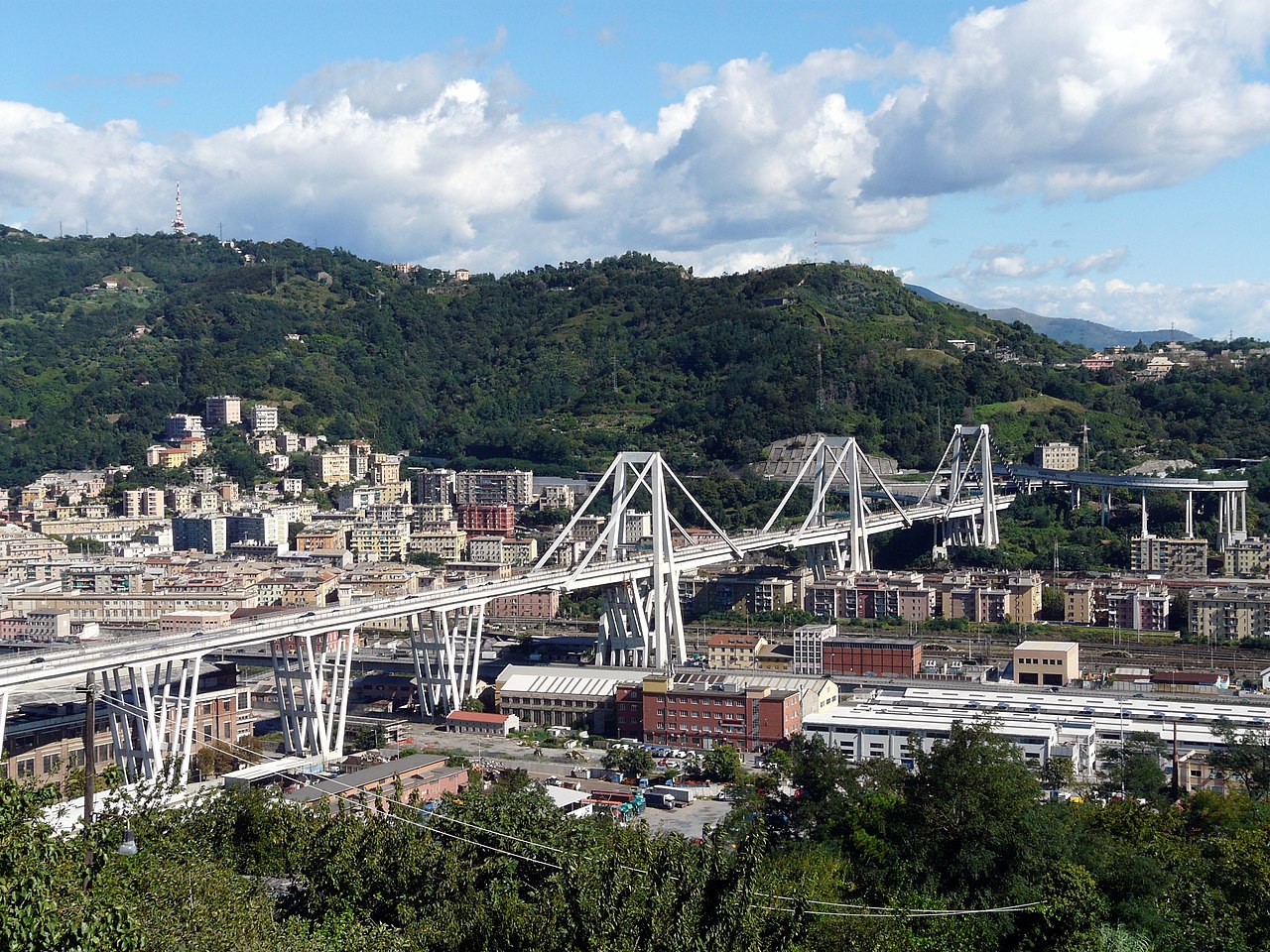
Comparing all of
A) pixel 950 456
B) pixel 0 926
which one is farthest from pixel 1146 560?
pixel 0 926

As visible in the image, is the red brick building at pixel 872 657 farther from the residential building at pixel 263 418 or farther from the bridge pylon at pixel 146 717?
the residential building at pixel 263 418

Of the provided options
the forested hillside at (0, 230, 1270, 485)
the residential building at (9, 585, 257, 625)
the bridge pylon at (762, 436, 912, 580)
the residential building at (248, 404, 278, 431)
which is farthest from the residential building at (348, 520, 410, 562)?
the residential building at (248, 404, 278, 431)

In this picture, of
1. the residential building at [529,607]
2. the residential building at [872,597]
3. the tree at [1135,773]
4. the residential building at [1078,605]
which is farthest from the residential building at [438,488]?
the tree at [1135,773]

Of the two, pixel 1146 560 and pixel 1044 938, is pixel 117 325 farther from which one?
pixel 1044 938

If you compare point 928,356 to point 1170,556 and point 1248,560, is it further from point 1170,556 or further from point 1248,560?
point 1248,560

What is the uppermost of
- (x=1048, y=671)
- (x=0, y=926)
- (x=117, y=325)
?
(x=117, y=325)

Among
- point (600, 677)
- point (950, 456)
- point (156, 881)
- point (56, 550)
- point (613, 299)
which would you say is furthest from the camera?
point (613, 299)
